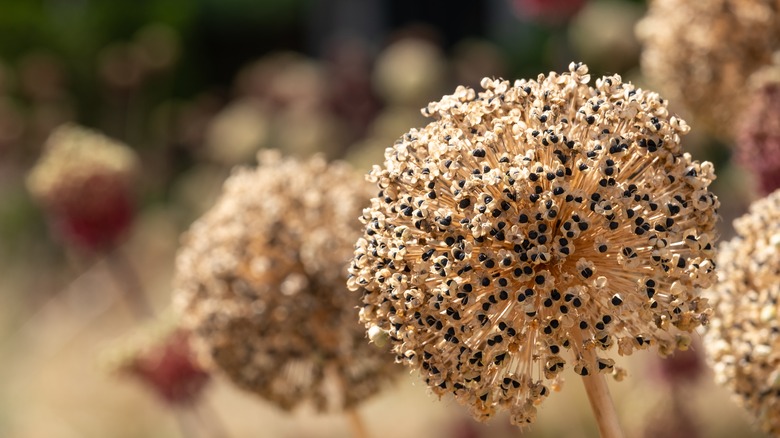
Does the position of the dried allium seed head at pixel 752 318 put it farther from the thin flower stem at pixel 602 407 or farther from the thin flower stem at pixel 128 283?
the thin flower stem at pixel 128 283

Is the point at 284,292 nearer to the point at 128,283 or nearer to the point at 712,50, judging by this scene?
the point at 712,50

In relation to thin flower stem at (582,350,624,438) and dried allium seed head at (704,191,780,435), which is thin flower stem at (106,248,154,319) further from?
thin flower stem at (582,350,624,438)

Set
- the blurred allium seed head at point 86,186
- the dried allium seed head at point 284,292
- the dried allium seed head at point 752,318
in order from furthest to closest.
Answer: the blurred allium seed head at point 86,186 < the dried allium seed head at point 284,292 < the dried allium seed head at point 752,318

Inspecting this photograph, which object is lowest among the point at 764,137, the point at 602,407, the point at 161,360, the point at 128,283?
the point at 602,407

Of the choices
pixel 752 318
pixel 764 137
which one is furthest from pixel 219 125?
pixel 752 318

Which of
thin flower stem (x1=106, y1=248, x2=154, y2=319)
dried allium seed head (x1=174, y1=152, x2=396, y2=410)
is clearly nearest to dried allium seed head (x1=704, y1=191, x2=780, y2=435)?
dried allium seed head (x1=174, y1=152, x2=396, y2=410)

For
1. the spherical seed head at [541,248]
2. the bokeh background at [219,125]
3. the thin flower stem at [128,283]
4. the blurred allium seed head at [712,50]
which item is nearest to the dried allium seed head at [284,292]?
the bokeh background at [219,125]
